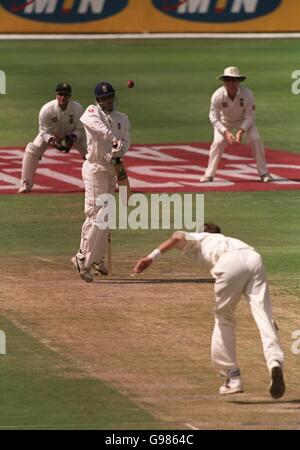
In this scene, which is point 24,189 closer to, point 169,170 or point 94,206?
point 169,170

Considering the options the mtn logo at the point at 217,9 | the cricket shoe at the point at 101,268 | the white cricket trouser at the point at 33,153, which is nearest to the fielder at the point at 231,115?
the white cricket trouser at the point at 33,153

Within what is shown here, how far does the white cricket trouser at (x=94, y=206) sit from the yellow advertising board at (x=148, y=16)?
2299 centimetres

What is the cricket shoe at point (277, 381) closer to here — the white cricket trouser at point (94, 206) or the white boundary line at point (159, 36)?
the white cricket trouser at point (94, 206)

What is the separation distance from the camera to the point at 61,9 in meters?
43.2

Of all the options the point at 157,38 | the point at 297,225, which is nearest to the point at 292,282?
the point at 297,225

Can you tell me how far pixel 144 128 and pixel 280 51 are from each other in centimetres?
971

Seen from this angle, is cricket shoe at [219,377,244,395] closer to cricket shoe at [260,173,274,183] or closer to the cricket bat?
the cricket bat

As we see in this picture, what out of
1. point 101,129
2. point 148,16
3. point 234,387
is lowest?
point 234,387

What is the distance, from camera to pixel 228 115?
27.8 metres

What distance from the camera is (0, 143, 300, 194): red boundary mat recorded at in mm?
28062

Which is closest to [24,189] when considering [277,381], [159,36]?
[277,381]

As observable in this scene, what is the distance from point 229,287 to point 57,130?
1260 centimetres

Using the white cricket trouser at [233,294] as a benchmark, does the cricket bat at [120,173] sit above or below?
above

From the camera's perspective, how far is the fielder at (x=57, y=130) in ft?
87.5
